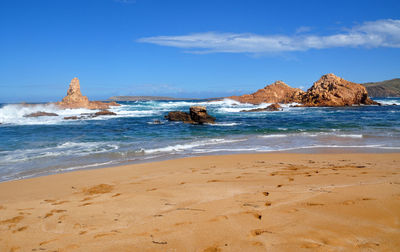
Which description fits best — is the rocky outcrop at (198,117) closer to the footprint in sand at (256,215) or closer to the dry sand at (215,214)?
the dry sand at (215,214)

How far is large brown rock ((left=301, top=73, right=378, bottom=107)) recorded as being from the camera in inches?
1852

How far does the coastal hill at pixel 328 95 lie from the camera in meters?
47.2

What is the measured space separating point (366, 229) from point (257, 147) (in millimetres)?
8509

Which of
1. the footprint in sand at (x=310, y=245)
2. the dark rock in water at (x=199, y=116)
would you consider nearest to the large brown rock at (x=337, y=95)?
the dark rock in water at (x=199, y=116)

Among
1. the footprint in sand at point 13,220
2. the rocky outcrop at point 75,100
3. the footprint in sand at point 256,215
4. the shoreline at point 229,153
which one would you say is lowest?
the shoreline at point 229,153

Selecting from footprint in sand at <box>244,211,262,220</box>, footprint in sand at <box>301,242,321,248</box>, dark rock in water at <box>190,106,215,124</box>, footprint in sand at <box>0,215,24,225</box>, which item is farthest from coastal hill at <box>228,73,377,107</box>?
footprint in sand at <box>0,215,24,225</box>

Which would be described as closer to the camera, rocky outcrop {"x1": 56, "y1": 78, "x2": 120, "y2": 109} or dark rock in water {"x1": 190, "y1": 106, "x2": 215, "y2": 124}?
dark rock in water {"x1": 190, "y1": 106, "x2": 215, "y2": 124}

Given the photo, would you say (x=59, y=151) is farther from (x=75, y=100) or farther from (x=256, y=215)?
(x=75, y=100)

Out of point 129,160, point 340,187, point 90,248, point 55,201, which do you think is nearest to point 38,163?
point 129,160

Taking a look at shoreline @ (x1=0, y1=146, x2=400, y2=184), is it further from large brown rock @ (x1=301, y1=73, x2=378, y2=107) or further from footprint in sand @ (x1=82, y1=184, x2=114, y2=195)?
large brown rock @ (x1=301, y1=73, x2=378, y2=107)

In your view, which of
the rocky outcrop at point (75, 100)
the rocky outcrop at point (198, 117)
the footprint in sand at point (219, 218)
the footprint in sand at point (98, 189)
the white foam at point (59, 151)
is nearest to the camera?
the footprint in sand at point (219, 218)

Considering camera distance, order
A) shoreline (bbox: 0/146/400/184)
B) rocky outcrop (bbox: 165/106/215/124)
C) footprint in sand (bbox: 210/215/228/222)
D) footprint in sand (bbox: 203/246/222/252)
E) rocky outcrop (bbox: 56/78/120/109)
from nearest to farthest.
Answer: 1. footprint in sand (bbox: 203/246/222/252)
2. footprint in sand (bbox: 210/215/228/222)
3. shoreline (bbox: 0/146/400/184)
4. rocky outcrop (bbox: 165/106/215/124)
5. rocky outcrop (bbox: 56/78/120/109)

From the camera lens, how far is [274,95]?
5953 cm

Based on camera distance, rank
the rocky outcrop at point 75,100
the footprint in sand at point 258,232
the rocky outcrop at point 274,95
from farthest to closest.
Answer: the rocky outcrop at point 274,95
the rocky outcrop at point 75,100
the footprint in sand at point 258,232
